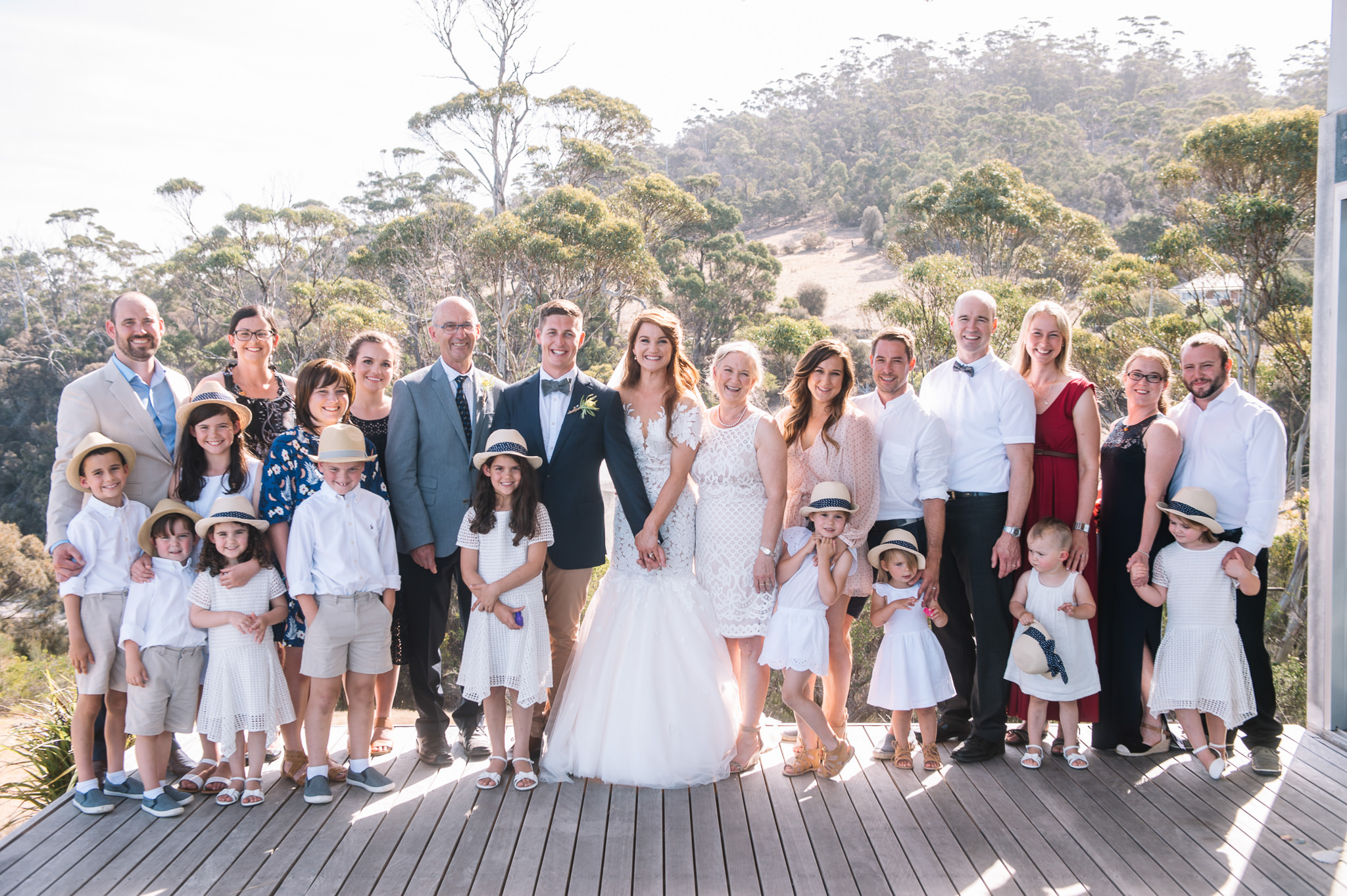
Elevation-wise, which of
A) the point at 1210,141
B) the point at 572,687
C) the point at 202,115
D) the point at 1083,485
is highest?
the point at 202,115

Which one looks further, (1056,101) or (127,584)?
(1056,101)

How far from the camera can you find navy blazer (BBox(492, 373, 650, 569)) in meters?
3.71

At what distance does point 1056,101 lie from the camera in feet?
216

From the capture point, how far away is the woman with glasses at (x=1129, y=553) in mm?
3793

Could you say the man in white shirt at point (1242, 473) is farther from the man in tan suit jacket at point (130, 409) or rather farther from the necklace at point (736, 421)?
the man in tan suit jacket at point (130, 409)

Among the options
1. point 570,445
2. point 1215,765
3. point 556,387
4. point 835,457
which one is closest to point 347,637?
point 570,445

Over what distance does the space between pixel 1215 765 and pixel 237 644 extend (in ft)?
13.5

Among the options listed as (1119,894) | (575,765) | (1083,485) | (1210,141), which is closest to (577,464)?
(575,765)

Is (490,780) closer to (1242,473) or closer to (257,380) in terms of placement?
(257,380)

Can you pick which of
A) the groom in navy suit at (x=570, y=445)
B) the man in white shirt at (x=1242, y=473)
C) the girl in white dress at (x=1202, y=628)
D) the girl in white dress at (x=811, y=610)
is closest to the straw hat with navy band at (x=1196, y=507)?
the girl in white dress at (x=1202, y=628)

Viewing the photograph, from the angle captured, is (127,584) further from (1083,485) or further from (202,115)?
(202,115)

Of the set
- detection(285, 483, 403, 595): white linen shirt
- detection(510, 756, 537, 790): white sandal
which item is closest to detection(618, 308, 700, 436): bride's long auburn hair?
detection(285, 483, 403, 595): white linen shirt

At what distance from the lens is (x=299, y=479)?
11.7 feet

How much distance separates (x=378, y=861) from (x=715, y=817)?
126 centimetres
